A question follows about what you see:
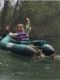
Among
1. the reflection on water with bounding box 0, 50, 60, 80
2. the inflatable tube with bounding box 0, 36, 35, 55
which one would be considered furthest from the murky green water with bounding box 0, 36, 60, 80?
the inflatable tube with bounding box 0, 36, 35, 55

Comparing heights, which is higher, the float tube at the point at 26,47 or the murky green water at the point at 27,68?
the float tube at the point at 26,47

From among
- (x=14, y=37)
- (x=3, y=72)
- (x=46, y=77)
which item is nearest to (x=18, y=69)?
(x=3, y=72)

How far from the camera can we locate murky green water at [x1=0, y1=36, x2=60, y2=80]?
34.4 ft

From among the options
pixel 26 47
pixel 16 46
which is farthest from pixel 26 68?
pixel 16 46

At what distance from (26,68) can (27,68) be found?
0.03 m

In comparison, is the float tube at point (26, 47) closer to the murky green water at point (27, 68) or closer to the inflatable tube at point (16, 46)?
the inflatable tube at point (16, 46)

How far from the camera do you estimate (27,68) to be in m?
11.9

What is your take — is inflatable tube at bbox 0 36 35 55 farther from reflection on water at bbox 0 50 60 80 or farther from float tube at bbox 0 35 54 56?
reflection on water at bbox 0 50 60 80

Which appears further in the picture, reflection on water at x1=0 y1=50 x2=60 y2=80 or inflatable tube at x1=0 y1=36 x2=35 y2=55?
inflatable tube at x1=0 y1=36 x2=35 y2=55

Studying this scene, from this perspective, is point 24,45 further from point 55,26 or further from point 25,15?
point 55,26

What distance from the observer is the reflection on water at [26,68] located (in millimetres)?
10531

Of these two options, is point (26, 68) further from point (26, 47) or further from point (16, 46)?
Result: point (16, 46)

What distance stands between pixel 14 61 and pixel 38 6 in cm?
1659


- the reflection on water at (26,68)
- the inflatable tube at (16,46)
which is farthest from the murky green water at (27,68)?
the inflatable tube at (16,46)
